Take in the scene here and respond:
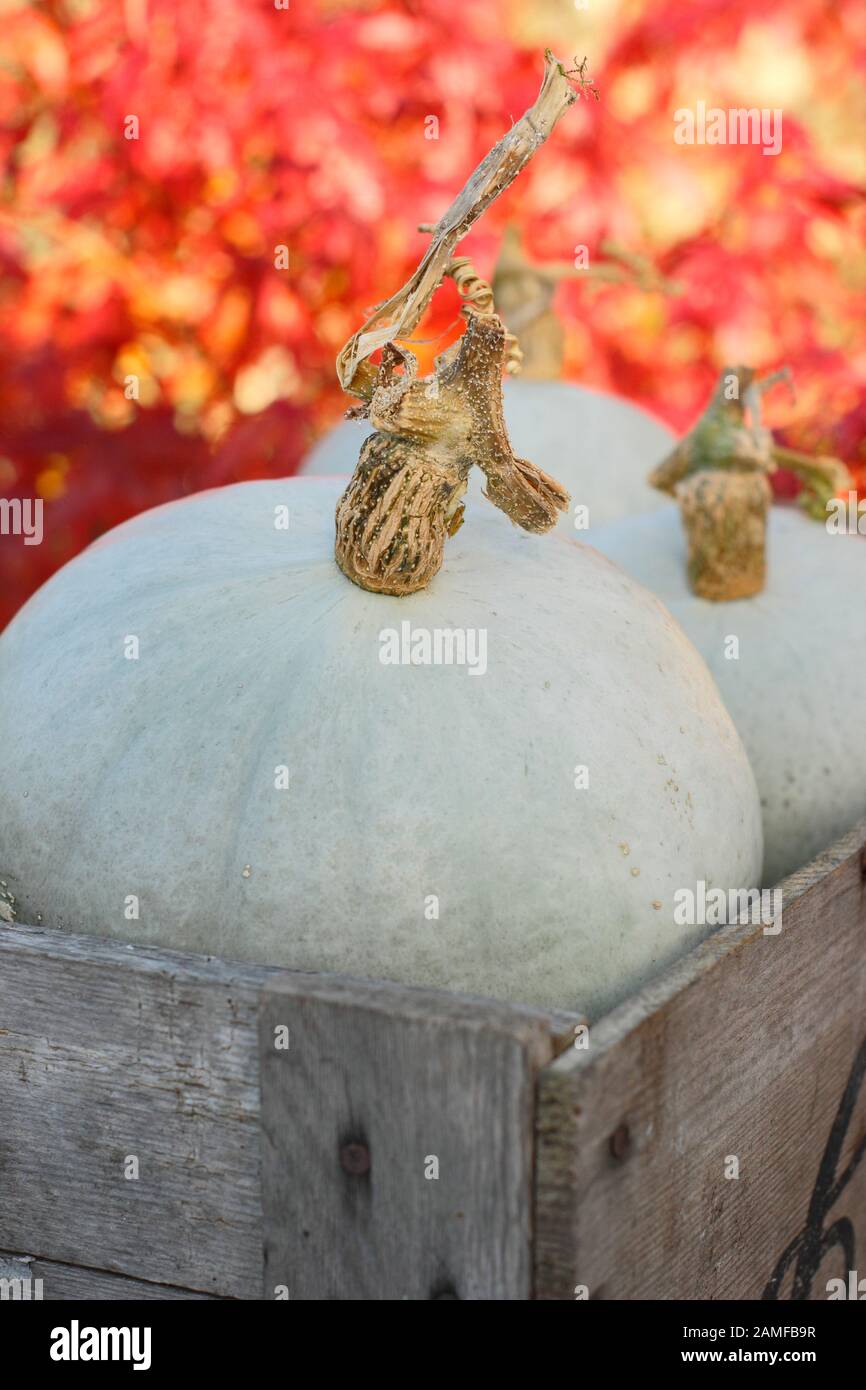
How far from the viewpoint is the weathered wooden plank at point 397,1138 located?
34.7 inches

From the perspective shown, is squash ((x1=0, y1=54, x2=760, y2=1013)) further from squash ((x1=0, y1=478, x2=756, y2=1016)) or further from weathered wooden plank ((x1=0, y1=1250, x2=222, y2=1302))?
weathered wooden plank ((x1=0, y1=1250, x2=222, y2=1302))

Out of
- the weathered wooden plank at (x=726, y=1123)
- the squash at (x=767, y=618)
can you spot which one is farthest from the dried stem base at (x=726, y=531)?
the weathered wooden plank at (x=726, y=1123)

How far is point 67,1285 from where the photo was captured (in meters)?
1.06

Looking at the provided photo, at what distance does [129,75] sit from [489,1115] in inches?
73.4

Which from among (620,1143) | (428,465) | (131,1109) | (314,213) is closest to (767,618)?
(428,465)

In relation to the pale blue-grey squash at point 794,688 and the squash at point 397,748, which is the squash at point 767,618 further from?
the squash at point 397,748

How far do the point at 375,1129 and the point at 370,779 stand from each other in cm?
24

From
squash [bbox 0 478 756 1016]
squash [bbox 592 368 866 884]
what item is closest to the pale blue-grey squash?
squash [bbox 592 368 866 884]

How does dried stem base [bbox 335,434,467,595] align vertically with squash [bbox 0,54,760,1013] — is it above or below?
above

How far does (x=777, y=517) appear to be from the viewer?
5.51ft

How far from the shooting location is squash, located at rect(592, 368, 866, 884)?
4.75ft

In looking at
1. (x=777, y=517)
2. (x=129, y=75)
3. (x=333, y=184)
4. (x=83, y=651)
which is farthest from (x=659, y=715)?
(x=129, y=75)

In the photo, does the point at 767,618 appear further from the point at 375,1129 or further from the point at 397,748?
the point at 375,1129

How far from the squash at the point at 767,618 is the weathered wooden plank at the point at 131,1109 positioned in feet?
2.17
